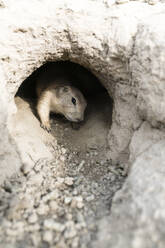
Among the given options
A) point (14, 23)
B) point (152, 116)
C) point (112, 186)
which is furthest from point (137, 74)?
point (14, 23)

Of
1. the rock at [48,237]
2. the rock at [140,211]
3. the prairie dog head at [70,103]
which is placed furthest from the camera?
the prairie dog head at [70,103]

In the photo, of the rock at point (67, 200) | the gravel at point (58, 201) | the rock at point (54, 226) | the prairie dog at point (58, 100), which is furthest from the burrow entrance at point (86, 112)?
the rock at point (54, 226)

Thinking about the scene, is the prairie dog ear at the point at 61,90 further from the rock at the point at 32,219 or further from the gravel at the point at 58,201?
the rock at the point at 32,219

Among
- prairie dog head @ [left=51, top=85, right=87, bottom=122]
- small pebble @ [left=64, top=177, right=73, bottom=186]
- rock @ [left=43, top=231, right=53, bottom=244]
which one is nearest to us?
rock @ [left=43, top=231, right=53, bottom=244]

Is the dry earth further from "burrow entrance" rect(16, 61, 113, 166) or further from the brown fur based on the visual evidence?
the brown fur

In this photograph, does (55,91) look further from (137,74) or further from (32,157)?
(137,74)

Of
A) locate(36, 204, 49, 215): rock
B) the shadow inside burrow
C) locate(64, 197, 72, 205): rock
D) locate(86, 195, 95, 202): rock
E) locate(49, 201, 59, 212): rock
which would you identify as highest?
the shadow inside burrow

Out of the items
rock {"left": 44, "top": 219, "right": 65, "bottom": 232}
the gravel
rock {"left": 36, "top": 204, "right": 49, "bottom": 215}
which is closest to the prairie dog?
the gravel
